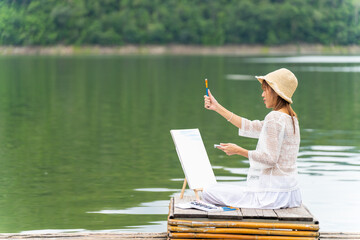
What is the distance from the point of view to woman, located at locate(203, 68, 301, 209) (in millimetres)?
6562

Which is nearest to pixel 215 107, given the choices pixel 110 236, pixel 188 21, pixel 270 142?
pixel 270 142

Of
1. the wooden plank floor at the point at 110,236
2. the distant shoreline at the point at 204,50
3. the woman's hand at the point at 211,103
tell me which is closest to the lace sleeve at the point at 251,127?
the woman's hand at the point at 211,103

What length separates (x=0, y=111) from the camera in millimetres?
28547

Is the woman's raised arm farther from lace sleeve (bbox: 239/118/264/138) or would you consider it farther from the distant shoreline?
the distant shoreline

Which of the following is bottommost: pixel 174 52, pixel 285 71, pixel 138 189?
pixel 138 189

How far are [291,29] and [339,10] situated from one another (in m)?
15.4

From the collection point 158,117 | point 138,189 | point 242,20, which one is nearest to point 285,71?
point 138,189

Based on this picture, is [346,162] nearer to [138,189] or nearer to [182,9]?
[138,189]

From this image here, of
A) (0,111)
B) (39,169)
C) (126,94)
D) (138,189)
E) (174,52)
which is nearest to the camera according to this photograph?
(138,189)

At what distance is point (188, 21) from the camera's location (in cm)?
18862

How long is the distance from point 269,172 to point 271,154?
0.27 m

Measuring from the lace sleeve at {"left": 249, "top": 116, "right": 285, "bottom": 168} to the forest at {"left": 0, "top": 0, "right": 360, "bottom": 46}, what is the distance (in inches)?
6364

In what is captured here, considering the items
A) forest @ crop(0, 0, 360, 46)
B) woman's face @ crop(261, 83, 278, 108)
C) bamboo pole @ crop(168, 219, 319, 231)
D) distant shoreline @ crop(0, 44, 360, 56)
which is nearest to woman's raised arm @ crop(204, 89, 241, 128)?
woman's face @ crop(261, 83, 278, 108)

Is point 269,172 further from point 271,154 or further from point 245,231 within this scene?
point 245,231
